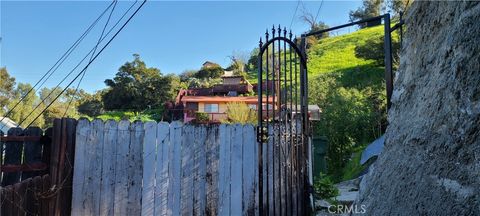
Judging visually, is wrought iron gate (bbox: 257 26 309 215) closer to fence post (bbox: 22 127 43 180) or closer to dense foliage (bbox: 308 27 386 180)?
fence post (bbox: 22 127 43 180)

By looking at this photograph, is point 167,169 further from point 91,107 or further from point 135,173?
point 91,107

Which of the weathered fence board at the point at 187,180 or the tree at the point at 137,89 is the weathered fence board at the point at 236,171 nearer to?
the weathered fence board at the point at 187,180

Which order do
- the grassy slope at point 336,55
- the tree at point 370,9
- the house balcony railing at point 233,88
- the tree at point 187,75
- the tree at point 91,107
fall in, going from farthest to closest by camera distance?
the tree at point 370,9 < the tree at point 187,75 < the tree at point 91,107 < the grassy slope at point 336,55 < the house balcony railing at point 233,88

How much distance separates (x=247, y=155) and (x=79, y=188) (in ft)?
5.62

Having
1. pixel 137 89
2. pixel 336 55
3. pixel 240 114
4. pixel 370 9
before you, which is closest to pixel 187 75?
pixel 137 89

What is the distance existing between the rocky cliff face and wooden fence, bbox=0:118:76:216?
8.93 ft

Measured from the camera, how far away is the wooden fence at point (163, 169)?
11.6 ft

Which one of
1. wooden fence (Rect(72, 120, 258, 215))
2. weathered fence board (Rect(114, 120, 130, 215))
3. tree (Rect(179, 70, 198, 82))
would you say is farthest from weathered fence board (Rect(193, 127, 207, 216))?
tree (Rect(179, 70, 198, 82))

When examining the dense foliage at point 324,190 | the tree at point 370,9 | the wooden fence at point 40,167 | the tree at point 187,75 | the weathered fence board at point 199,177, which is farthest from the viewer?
the tree at point 370,9

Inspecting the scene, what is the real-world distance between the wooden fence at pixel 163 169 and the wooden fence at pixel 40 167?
95 mm

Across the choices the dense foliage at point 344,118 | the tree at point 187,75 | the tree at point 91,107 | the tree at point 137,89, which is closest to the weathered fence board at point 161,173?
the dense foliage at point 344,118

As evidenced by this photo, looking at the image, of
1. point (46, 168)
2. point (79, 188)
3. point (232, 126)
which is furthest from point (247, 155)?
point (46, 168)

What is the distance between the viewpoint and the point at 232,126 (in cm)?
376

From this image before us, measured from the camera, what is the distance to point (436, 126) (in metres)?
1.31
